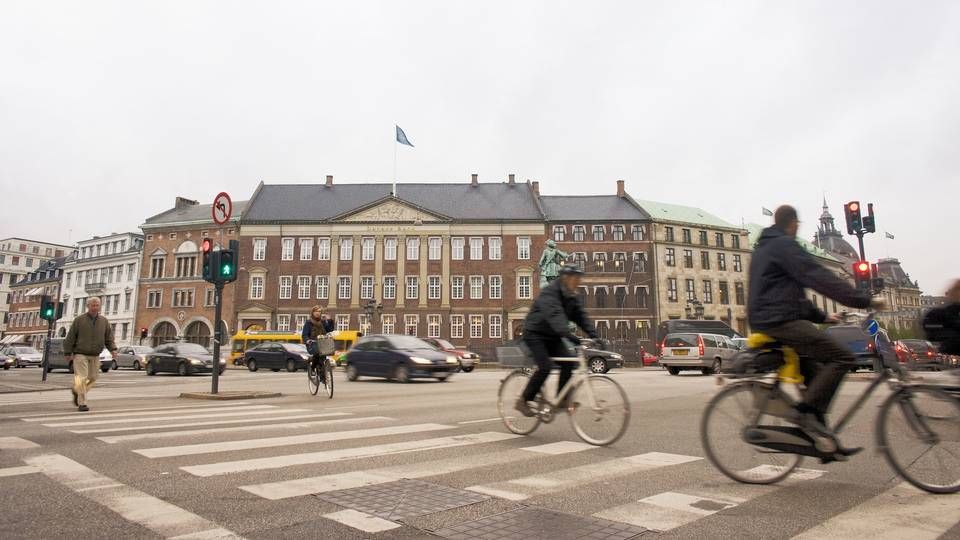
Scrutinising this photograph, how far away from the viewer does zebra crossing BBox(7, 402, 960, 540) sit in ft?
11.2

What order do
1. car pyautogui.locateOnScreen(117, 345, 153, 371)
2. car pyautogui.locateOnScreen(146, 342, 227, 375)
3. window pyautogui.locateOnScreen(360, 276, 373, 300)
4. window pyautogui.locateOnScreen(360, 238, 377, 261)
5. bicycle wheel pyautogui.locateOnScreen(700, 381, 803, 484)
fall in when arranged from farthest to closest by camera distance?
window pyautogui.locateOnScreen(360, 238, 377, 261), window pyautogui.locateOnScreen(360, 276, 373, 300), car pyautogui.locateOnScreen(117, 345, 153, 371), car pyautogui.locateOnScreen(146, 342, 227, 375), bicycle wheel pyautogui.locateOnScreen(700, 381, 803, 484)

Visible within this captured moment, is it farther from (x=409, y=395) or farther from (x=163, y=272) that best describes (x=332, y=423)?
(x=163, y=272)

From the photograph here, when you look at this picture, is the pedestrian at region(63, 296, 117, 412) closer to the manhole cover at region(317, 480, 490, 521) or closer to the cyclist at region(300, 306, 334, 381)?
the cyclist at region(300, 306, 334, 381)

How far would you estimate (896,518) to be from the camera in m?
3.38

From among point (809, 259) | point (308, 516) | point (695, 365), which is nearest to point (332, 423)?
point (308, 516)

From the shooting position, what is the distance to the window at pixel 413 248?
200 feet

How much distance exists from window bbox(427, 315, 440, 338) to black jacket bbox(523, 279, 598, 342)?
52.9m

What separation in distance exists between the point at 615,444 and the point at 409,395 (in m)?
7.22

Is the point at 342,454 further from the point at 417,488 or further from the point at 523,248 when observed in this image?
the point at 523,248

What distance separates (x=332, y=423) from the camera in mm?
7664

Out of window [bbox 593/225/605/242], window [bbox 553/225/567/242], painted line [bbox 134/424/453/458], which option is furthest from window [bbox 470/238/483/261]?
painted line [bbox 134/424/453/458]

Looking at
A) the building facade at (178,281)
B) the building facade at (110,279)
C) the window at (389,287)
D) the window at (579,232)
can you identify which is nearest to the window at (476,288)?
the window at (389,287)

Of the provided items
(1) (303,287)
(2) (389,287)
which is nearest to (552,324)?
(2) (389,287)

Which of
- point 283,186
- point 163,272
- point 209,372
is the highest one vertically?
point 283,186
